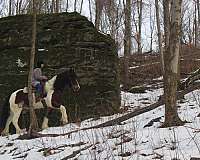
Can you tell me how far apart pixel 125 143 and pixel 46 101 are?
5336mm

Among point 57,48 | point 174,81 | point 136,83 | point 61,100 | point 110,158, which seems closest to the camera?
point 110,158

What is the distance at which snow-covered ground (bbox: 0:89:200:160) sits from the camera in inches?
249

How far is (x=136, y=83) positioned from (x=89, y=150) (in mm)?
13005

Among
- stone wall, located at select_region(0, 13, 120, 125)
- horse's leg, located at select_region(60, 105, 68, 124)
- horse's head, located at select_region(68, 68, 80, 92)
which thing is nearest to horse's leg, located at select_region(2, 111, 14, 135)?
stone wall, located at select_region(0, 13, 120, 125)

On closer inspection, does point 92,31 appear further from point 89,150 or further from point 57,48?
point 89,150

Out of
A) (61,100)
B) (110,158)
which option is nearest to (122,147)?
(110,158)

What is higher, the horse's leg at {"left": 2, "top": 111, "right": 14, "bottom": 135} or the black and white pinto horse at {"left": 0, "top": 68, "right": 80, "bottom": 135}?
the black and white pinto horse at {"left": 0, "top": 68, "right": 80, "bottom": 135}

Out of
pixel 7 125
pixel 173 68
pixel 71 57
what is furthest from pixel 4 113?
pixel 173 68

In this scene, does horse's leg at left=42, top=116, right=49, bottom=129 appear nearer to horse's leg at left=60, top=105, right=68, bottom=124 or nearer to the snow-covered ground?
horse's leg at left=60, top=105, right=68, bottom=124

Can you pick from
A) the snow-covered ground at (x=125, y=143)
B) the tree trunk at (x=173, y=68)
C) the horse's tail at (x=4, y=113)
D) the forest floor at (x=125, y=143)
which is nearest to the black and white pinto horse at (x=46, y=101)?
the horse's tail at (x=4, y=113)

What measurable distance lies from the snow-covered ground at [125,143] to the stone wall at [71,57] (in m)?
3.37

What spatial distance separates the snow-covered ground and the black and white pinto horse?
71.6 inches

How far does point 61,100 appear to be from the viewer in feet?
43.0

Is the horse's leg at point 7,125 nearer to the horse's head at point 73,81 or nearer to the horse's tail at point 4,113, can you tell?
the horse's tail at point 4,113
